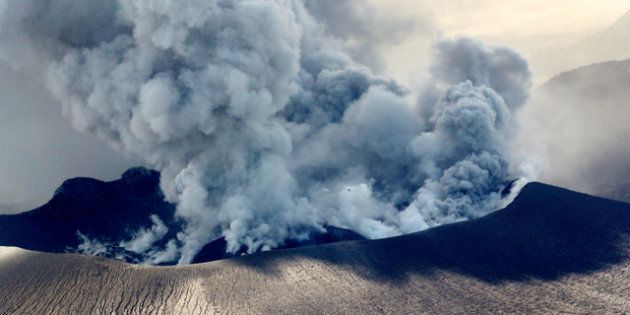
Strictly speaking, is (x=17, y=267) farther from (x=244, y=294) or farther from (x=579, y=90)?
(x=579, y=90)

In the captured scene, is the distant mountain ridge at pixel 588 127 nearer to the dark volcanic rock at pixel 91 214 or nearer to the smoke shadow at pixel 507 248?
the smoke shadow at pixel 507 248

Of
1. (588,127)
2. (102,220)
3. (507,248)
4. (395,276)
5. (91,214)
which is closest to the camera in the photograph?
(395,276)

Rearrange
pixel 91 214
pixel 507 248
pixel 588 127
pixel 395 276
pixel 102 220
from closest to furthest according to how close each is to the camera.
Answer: pixel 395 276 → pixel 507 248 → pixel 102 220 → pixel 91 214 → pixel 588 127

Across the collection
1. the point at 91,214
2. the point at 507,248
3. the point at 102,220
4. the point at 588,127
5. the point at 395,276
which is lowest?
the point at 395,276

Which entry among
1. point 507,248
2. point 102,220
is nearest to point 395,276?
point 507,248

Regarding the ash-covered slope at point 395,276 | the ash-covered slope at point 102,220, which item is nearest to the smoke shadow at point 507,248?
the ash-covered slope at point 395,276

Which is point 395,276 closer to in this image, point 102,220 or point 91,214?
point 102,220

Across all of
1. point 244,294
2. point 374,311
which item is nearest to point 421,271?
point 374,311
